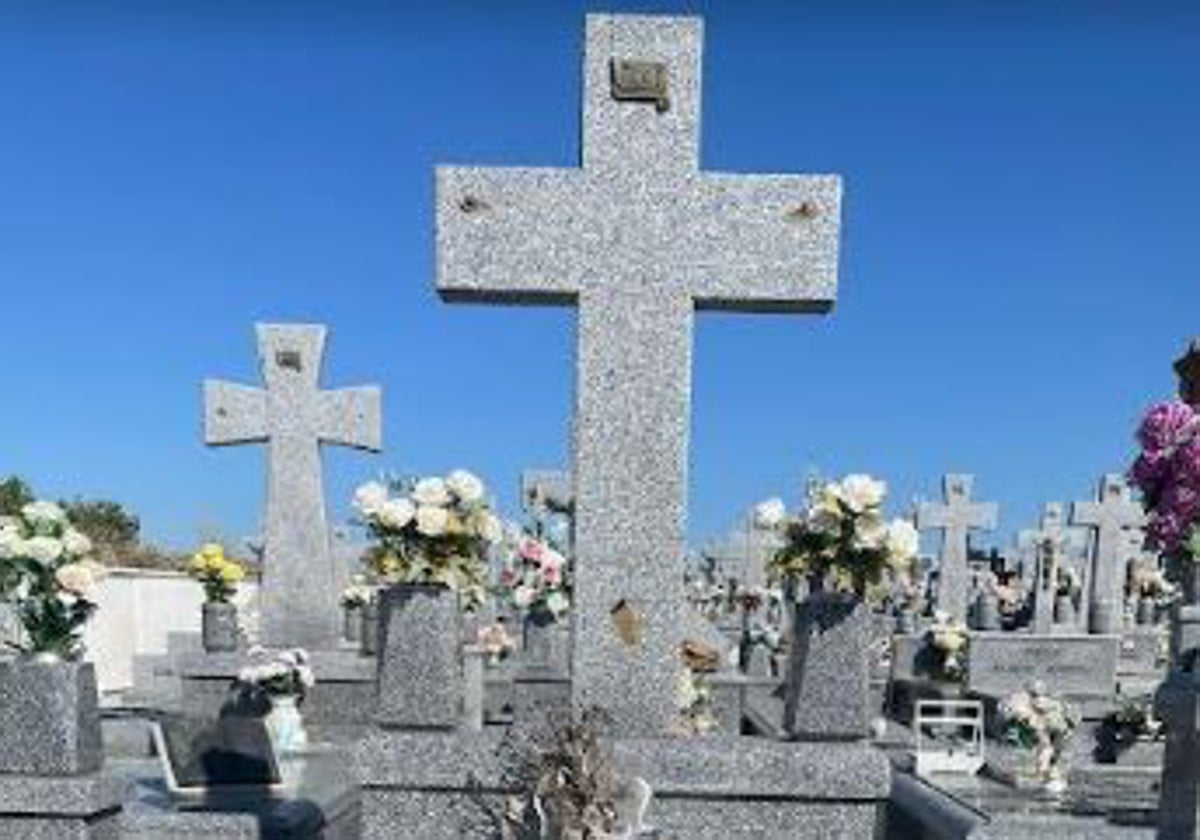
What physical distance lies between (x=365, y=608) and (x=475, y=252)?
8376mm

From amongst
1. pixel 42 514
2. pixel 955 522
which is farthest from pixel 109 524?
pixel 42 514

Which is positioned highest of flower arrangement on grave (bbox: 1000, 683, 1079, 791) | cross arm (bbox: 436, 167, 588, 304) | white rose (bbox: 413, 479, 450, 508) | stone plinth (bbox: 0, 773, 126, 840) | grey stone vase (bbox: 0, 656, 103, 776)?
cross arm (bbox: 436, 167, 588, 304)

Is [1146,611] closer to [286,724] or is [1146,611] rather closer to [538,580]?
[538,580]

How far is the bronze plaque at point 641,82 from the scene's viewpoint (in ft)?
20.6

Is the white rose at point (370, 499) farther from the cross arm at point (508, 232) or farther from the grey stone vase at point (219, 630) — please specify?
the grey stone vase at point (219, 630)

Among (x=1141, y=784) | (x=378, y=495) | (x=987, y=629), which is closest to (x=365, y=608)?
(x=1141, y=784)

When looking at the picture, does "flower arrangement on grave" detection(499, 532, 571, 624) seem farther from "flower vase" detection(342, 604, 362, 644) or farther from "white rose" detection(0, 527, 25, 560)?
"white rose" detection(0, 527, 25, 560)

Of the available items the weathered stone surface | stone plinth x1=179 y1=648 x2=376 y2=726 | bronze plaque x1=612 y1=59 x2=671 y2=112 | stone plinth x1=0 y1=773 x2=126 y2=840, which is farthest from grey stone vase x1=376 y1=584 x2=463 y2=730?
the weathered stone surface

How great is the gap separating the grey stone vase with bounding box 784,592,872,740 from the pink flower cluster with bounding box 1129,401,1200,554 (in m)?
1.26

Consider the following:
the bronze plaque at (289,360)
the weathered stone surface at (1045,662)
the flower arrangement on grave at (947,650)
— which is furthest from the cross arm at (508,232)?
the weathered stone surface at (1045,662)

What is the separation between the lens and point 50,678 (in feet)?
18.3

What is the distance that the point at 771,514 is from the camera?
20.2ft

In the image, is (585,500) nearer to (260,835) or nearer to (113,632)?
(260,835)

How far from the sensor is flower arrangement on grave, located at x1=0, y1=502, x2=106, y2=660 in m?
5.82
